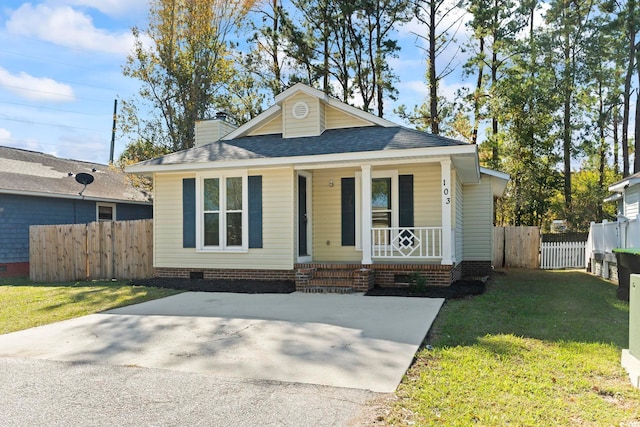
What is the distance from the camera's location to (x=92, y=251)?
13562 millimetres

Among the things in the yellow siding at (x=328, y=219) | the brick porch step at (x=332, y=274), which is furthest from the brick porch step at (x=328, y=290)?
the yellow siding at (x=328, y=219)

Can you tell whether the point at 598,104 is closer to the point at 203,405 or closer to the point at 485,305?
the point at 485,305

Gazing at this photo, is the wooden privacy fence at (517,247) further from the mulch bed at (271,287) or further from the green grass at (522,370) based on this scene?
the green grass at (522,370)

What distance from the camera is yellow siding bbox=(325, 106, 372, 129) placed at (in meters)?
12.5

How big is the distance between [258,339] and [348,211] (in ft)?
20.2

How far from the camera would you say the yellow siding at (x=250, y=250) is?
437 inches

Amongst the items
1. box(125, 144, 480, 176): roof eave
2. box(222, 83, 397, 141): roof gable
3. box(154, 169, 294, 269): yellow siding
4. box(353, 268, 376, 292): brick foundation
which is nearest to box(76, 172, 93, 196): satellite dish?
box(125, 144, 480, 176): roof eave

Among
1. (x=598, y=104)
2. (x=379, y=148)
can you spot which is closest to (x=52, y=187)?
(x=379, y=148)

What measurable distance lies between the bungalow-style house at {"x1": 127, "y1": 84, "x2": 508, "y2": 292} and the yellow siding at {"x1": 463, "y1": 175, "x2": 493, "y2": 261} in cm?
207

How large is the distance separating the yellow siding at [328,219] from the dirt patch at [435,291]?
80.7 inches

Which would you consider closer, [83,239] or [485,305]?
[485,305]

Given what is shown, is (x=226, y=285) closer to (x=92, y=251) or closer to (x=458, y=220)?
(x=92, y=251)

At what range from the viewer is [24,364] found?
5223 millimetres

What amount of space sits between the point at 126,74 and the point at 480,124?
16.3 metres
